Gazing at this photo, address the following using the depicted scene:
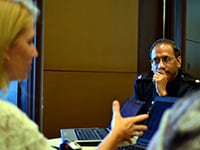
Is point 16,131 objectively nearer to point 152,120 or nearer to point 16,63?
point 16,63

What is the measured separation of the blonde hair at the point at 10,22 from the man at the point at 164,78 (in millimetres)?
1466

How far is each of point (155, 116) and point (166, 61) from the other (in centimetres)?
91

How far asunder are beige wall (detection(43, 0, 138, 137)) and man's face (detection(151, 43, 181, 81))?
Result: 2.27ft

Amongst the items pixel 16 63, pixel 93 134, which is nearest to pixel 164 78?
pixel 93 134

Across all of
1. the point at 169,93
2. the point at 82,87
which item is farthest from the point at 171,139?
the point at 82,87

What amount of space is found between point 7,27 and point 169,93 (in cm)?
165

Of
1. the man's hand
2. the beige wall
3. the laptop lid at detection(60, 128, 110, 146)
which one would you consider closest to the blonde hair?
the laptop lid at detection(60, 128, 110, 146)

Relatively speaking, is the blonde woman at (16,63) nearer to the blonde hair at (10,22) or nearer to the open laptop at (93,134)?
the blonde hair at (10,22)

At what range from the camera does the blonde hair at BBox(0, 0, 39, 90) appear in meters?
1.18

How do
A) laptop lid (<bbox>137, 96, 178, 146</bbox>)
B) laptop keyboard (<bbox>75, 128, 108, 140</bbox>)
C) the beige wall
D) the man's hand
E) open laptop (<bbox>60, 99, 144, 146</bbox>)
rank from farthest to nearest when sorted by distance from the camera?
the beige wall, the man's hand, laptop keyboard (<bbox>75, 128, 108, 140</bbox>), open laptop (<bbox>60, 99, 144, 146</bbox>), laptop lid (<bbox>137, 96, 178, 146</bbox>)

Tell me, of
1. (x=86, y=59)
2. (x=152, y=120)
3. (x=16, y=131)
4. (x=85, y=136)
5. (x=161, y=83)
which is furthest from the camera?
(x=86, y=59)

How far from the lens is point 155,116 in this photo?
1780mm

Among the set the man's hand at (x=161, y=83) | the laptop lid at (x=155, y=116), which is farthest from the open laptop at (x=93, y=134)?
the man's hand at (x=161, y=83)

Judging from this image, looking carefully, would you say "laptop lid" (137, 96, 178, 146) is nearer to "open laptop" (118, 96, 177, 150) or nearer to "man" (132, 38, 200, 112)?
"open laptop" (118, 96, 177, 150)
